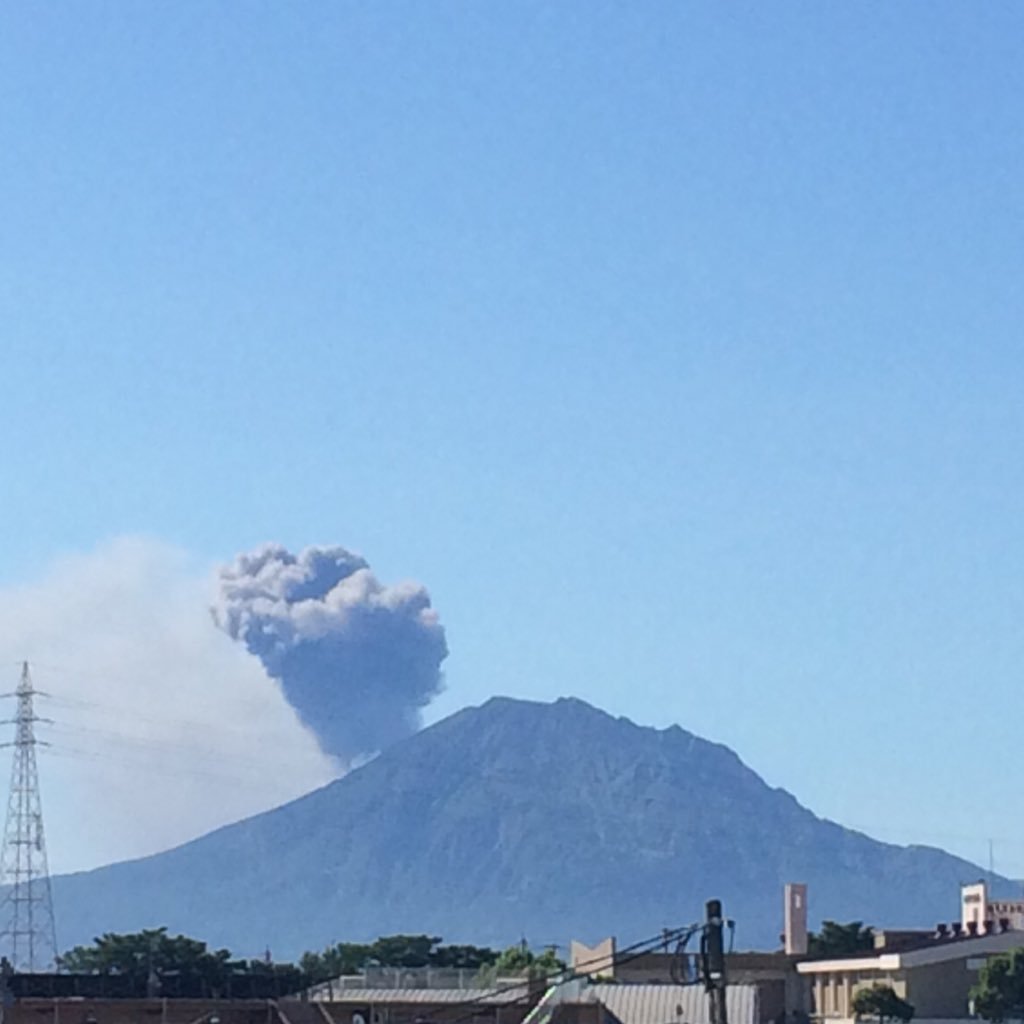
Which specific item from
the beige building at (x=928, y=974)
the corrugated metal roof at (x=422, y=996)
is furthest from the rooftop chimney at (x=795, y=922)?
the corrugated metal roof at (x=422, y=996)

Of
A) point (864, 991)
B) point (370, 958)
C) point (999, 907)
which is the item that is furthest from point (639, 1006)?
point (999, 907)

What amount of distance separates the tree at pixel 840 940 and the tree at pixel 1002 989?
101ft

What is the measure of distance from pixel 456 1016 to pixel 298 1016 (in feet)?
21.4

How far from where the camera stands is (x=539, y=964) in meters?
138

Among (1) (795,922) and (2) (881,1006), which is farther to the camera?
(1) (795,922)

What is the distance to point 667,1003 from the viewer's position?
106 m

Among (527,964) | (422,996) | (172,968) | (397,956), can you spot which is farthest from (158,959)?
(422,996)

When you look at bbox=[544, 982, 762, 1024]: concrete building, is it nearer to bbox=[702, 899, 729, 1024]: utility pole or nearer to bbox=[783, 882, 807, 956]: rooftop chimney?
bbox=[783, 882, 807, 956]: rooftop chimney

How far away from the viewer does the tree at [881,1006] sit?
121750 millimetres

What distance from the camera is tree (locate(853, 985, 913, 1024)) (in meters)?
122

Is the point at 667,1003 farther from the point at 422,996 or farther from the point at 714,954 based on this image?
the point at 714,954

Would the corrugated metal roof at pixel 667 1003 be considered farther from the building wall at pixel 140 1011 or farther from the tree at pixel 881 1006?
the tree at pixel 881 1006

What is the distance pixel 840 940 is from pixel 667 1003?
58.4 m

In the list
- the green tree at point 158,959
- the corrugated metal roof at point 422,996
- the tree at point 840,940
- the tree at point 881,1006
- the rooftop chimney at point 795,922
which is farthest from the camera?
the tree at point 840,940
